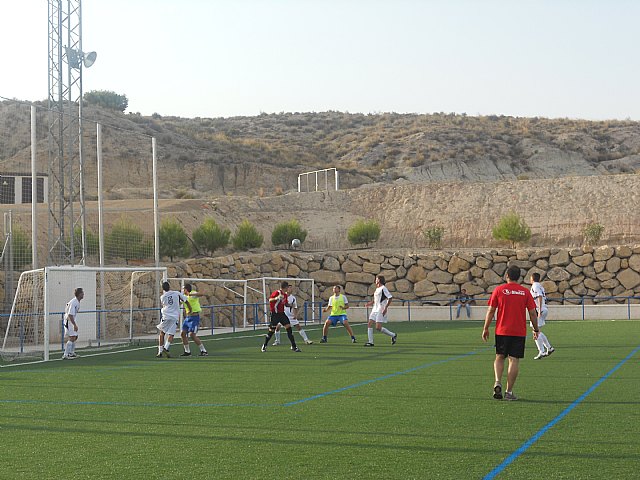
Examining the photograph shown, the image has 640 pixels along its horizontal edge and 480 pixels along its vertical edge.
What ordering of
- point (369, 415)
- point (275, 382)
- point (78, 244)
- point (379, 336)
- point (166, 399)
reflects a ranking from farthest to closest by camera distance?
1. point (78, 244)
2. point (379, 336)
3. point (275, 382)
4. point (166, 399)
5. point (369, 415)

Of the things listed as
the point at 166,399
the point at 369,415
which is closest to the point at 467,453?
the point at 369,415

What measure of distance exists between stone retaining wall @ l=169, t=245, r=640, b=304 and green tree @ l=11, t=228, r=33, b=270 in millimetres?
11960

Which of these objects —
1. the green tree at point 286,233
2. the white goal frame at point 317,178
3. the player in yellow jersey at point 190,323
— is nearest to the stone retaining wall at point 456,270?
the green tree at point 286,233

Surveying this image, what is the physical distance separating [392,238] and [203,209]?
11.5 m

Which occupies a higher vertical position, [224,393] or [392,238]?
[392,238]

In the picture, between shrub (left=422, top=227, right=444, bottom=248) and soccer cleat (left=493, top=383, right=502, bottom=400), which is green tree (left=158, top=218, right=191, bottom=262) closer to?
shrub (left=422, top=227, right=444, bottom=248)

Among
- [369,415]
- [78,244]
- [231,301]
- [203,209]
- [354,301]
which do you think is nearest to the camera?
[369,415]

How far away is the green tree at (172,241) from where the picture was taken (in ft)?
137

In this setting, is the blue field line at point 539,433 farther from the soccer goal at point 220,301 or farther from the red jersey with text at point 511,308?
the soccer goal at point 220,301

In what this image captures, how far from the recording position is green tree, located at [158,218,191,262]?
41.8 meters

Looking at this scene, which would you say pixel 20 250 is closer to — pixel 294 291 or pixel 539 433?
pixel 294 291

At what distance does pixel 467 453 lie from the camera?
8328 mm

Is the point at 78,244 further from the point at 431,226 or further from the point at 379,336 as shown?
the point at 431,226

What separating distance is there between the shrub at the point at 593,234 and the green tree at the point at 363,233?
11474 millimetres
